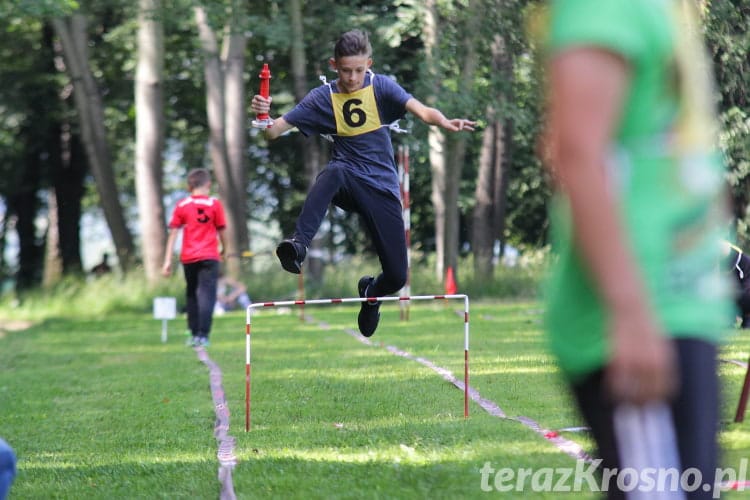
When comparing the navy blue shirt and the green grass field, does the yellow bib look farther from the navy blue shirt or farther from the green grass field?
the green grass field

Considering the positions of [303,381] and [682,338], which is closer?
[682,338]

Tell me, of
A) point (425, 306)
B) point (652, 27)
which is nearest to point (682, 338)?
point (652, 27)

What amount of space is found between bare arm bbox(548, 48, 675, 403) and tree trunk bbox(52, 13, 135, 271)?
2483cm

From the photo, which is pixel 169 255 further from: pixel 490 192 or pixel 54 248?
pixel 54 248

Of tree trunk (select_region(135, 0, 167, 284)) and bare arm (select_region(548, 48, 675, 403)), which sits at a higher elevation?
tree trunk (select_region(135, 0, 167, 284))

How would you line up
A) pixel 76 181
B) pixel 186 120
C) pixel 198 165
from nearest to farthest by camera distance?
pixel 76 181 < pixel 186 120 < pixel 198 165

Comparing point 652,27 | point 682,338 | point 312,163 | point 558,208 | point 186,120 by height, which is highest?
point 186,120

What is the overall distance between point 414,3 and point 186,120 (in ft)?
48.6

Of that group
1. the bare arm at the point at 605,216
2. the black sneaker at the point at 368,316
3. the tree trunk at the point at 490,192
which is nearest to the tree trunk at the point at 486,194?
the tree trunk at the point at 490,192

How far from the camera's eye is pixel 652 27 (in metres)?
2.32

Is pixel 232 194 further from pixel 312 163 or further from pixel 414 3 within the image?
pixel 414 3

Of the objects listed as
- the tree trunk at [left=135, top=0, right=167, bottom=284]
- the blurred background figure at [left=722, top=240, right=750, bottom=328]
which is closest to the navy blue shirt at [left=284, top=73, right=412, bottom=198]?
the blurred background figure at [left=722, top=240, right=750, bottom=328]

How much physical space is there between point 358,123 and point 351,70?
36 cm

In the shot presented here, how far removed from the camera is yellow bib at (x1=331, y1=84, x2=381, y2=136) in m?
7.41
